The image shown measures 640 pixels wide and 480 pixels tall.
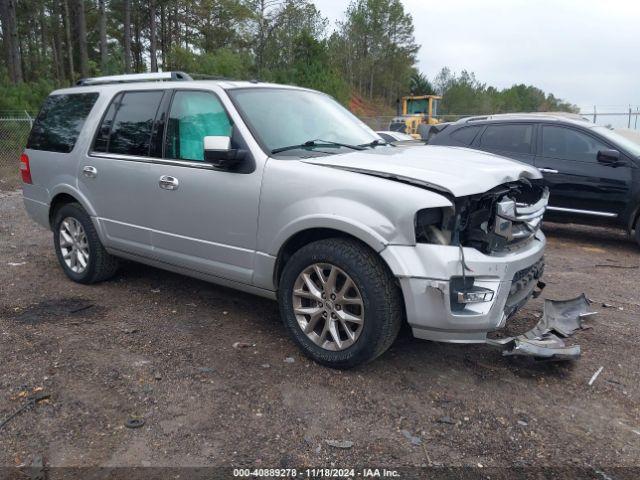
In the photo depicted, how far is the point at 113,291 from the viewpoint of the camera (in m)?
5.20

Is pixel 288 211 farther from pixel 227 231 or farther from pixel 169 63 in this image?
pixel 169 63

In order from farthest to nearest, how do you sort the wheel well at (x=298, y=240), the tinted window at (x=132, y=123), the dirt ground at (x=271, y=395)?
the tinted window at (x=132, y=123) → the wheel well at (x=298, y=240) → the dirt ground at (x=271, y=395)

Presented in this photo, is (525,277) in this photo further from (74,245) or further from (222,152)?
(74,245)

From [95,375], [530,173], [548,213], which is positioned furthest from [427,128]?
[95,375]

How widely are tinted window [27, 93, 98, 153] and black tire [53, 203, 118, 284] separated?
23.4 inches

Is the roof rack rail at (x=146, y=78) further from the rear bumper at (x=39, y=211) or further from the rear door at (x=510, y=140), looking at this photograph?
the rear door at (x=510, y=140)

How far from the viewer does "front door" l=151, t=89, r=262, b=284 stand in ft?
12.6

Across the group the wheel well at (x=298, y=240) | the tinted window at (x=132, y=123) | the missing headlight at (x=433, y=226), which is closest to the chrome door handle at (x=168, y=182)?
the tinted window at (x=132, y=123)

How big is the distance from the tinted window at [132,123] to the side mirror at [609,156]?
18.3 feet

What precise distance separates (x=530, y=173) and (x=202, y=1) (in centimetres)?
3901

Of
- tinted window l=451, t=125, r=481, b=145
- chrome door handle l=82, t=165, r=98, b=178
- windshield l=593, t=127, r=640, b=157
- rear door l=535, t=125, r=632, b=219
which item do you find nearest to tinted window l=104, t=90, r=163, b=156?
chrome door handle l=82, t=165, r=98, b=178

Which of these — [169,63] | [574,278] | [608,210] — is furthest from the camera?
[169,63]

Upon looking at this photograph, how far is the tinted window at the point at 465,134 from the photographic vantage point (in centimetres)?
820

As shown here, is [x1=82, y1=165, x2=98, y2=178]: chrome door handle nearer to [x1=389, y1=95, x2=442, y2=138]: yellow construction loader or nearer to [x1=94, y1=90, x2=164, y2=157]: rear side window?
[x1=94, y1=90, x2=164, y2=157]: rear side window
